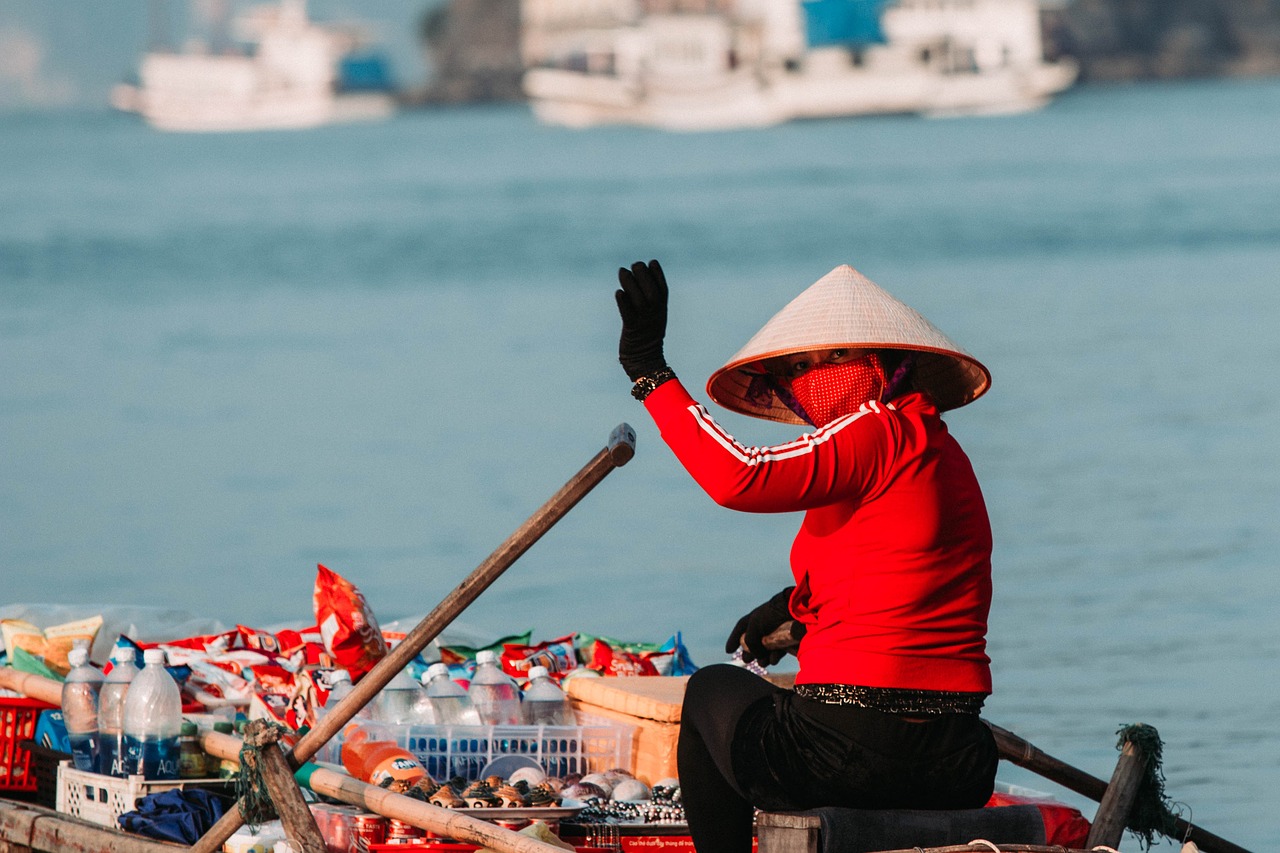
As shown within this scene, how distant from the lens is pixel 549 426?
12.4 meters

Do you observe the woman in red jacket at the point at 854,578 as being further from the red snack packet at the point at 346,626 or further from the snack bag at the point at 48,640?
the snack bag at the point at 48,640

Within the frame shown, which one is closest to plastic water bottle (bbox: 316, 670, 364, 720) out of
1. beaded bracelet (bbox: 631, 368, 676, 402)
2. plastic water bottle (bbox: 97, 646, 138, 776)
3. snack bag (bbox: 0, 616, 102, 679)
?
plastic water bottle (bbox: 97, 646, 138, 776)

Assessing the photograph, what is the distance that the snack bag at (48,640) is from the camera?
205 inches

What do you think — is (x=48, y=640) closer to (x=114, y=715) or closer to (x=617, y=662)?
(x=114, y=715)

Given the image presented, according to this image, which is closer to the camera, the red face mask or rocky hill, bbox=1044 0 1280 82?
the red face mask

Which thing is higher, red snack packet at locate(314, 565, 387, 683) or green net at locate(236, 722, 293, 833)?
green net at locate(236, 722, 293, 833)

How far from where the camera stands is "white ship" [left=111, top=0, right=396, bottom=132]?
94062 millimetres

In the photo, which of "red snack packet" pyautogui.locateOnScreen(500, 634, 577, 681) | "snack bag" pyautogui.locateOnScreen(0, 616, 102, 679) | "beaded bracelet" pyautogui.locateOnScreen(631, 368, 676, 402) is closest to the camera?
"beaded bracelet" pyautogui.locateOnScreen(631, 368, 676, 402)

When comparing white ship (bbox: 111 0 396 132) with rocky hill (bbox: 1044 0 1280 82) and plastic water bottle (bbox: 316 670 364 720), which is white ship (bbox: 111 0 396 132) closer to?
rocky hill (bbox: 1044 0 1280 82)

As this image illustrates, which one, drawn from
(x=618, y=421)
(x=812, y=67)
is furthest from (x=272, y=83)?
(x=618, y=421)

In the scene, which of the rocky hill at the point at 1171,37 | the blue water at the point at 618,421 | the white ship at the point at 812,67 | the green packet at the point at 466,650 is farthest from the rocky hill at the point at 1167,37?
the green packet at the point at 466,650

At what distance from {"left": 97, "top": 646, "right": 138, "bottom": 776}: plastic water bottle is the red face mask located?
6.01ft

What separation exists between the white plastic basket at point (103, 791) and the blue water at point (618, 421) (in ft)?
8.64

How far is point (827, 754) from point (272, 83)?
95.8 m
